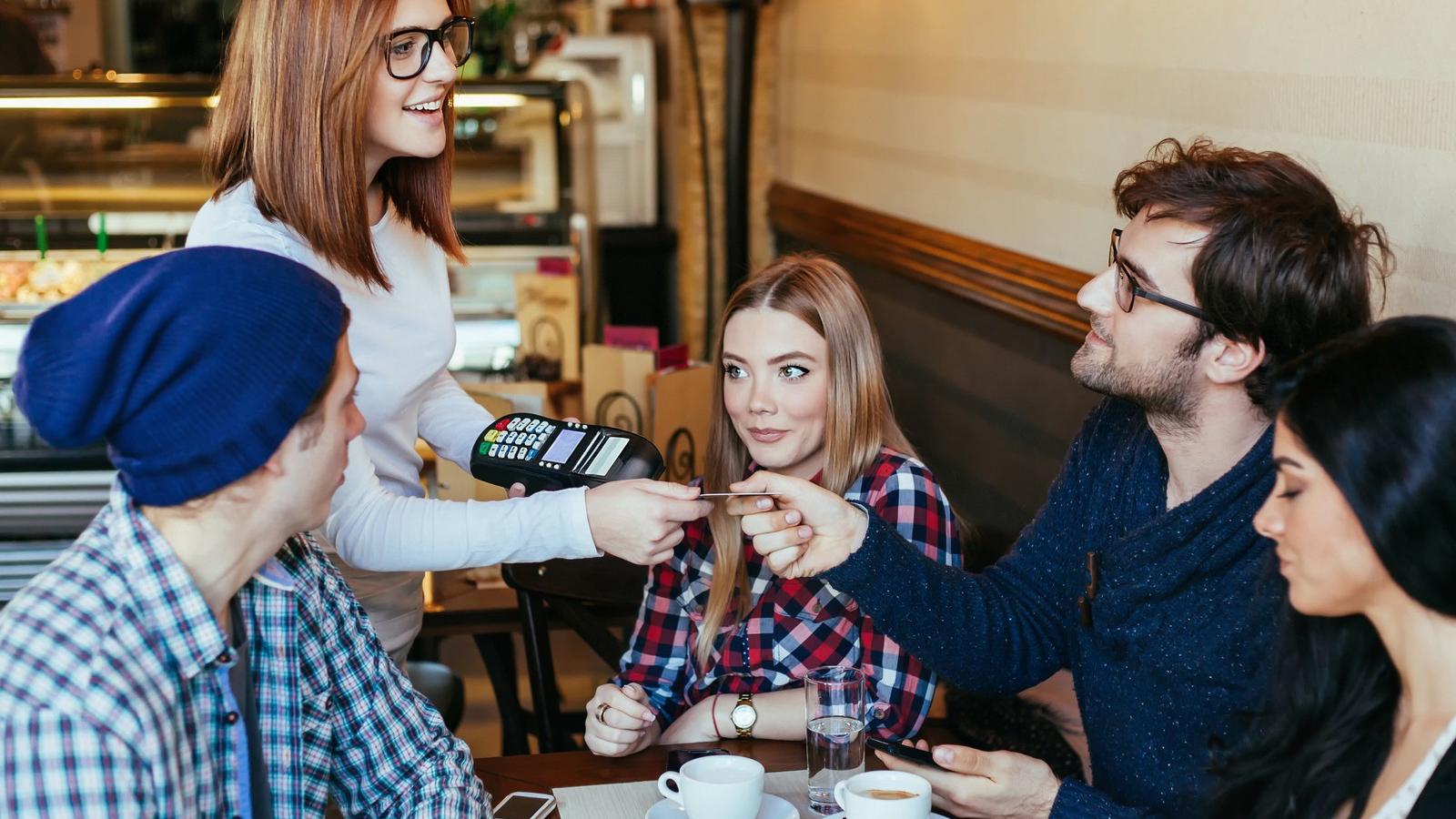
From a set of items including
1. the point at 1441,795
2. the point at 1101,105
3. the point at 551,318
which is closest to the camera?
the point at 1441,795

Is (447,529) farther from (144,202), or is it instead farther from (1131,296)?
(144,202)

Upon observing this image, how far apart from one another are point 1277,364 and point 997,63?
5.50 ft

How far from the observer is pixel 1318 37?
1800 millimetres

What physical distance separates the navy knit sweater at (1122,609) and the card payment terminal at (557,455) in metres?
0.30

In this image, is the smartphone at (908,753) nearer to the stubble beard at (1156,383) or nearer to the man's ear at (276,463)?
the stubble beard at (1156,383)

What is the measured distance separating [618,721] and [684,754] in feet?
0.56

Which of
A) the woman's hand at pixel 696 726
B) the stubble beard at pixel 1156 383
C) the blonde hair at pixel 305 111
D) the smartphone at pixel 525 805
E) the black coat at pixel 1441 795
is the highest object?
the blonde hair at pixel 305 111

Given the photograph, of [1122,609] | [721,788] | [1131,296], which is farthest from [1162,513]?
[721,788]

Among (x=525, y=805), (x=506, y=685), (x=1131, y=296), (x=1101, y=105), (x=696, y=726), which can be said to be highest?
(x=1101, y=105)

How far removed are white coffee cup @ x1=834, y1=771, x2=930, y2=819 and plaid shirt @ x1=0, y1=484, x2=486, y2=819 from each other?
1.24ft

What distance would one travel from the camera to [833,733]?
1387 millimetres

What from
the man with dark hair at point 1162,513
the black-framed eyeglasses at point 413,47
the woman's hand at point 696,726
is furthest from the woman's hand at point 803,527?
the black-framed eyeglasses at point 413,47

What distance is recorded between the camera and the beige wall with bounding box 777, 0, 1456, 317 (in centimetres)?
162

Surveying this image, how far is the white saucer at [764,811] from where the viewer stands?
1343 mm
